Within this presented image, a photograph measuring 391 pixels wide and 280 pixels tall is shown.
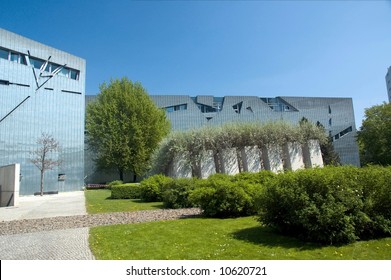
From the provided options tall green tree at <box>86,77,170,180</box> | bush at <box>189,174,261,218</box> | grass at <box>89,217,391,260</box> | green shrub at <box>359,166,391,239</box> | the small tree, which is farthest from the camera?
tall green tree at <box>86,77,170,180</box>

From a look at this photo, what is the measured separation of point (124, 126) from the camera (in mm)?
31219

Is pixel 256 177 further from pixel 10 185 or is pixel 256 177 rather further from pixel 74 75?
pixel 74 75

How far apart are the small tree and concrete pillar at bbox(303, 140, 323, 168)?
2298 centimetres

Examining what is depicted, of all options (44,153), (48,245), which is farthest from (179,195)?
(44,153)

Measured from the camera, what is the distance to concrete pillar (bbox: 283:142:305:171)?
1962 cm

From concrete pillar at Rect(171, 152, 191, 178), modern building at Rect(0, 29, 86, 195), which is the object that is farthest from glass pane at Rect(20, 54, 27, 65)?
concrete pillar at Rect(171, 152, 191, 178)

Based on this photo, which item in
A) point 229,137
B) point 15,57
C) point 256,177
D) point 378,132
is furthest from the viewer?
point 378,132

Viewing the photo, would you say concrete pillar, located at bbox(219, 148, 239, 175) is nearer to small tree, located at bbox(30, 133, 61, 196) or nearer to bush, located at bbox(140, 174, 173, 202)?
bush, located at bbox(140, 174, 173, 202)

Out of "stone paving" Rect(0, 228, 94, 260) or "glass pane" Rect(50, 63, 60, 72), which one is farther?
"glass pane" Rect(50, 63, 60, 72)

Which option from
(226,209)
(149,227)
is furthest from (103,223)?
(226,209)

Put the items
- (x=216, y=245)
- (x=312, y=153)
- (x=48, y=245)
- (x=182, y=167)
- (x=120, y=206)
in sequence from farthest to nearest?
(x=312, y=153) < (x=182, y=167) < (x=120, y=206) < (x=48, y=245) < (x=216, y=245)

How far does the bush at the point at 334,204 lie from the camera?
Answer: 506cm

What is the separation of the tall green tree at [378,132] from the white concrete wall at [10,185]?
1319 inches

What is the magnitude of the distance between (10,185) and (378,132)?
1420 inches
